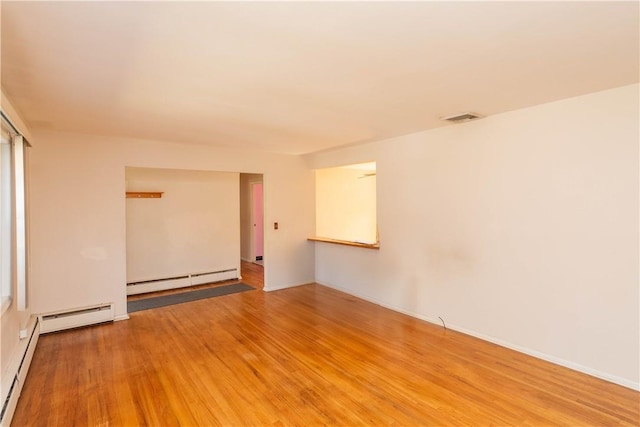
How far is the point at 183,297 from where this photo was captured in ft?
17.0

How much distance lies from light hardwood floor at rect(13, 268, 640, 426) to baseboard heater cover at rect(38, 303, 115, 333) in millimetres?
123

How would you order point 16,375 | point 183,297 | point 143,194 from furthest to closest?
point 143,194
point 183,297
point 16,375

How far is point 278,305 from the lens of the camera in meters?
4.74

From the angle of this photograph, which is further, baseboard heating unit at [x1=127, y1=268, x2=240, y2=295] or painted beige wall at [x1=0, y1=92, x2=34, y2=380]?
baseboard heating unit at [x1=127, y1=268, x2=240, y2=295]

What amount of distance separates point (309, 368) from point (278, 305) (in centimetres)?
189

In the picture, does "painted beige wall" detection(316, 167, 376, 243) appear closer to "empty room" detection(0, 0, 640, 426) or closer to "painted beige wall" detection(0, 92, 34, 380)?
"empty room" detection(0, 0, 640, 426)

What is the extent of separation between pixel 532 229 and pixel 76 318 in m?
5.12

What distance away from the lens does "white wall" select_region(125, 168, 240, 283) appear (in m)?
5.48

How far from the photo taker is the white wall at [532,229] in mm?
2598

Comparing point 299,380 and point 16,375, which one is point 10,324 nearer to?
point 16,375

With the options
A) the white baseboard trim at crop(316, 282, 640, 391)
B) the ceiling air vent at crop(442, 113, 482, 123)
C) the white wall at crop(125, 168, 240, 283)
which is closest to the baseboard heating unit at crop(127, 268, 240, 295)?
the white wall at crop(125, 168, 240, 283)

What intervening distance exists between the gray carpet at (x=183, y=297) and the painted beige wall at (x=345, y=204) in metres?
1.86

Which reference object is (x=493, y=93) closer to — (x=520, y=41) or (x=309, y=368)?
(x=520, y=41)

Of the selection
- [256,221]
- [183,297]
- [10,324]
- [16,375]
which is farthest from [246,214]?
[16,375]
